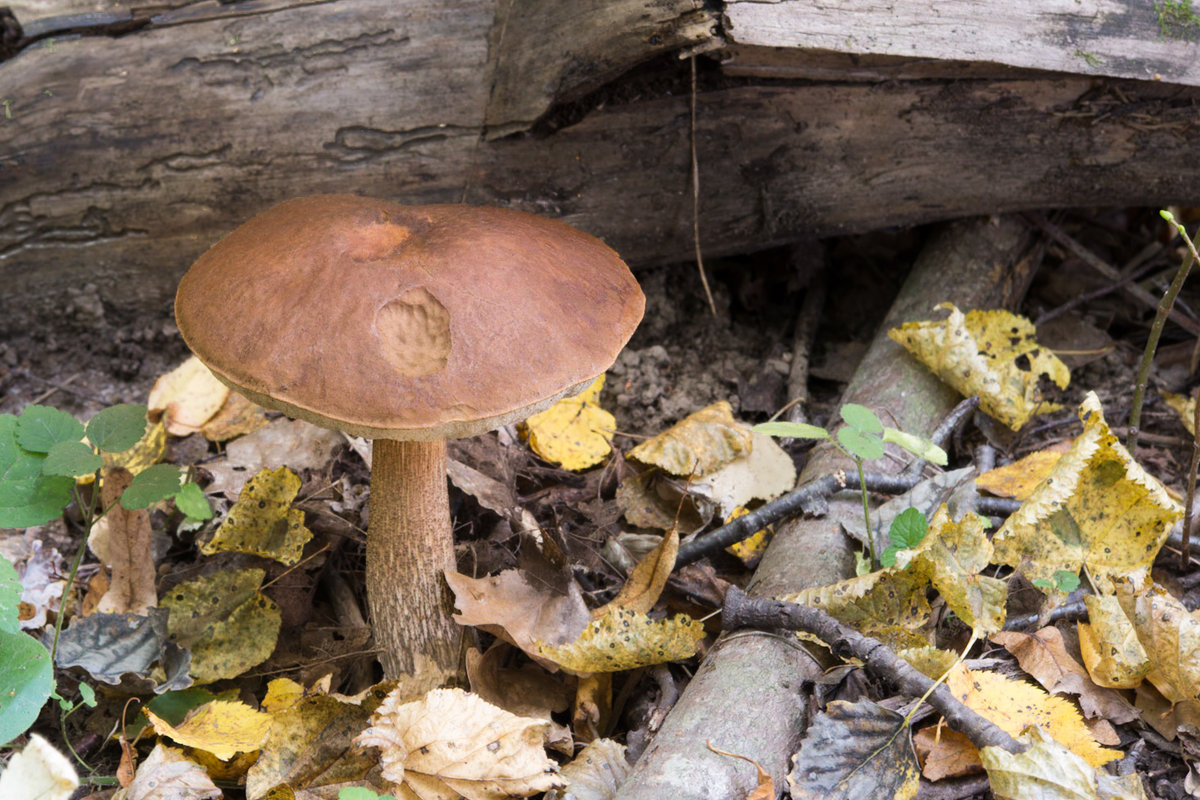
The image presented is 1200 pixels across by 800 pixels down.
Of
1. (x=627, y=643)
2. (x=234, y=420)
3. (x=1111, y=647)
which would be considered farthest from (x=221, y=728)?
(x=1111, y=647)

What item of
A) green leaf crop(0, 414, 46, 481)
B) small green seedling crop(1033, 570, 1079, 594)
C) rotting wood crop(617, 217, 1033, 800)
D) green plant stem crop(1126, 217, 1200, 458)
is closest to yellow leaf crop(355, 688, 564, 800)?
rotting wood crop(617, 217, 1033, 800)

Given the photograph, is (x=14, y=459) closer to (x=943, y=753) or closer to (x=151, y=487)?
(x=151, y=487)

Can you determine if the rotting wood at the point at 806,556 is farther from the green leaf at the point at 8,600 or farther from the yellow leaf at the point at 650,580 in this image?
the green leaf at the point at 8,600

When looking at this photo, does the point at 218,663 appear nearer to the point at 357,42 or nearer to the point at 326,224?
the point at 326,224

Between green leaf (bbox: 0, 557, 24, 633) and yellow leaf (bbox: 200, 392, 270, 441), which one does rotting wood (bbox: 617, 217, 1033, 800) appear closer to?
green leaf (bbox: 0, 557, 24, 633)

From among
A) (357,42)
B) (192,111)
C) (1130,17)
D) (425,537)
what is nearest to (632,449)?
(425,537)

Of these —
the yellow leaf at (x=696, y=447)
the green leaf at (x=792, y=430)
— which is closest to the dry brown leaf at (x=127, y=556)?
the yellow leaf at (x=696, y=447)
